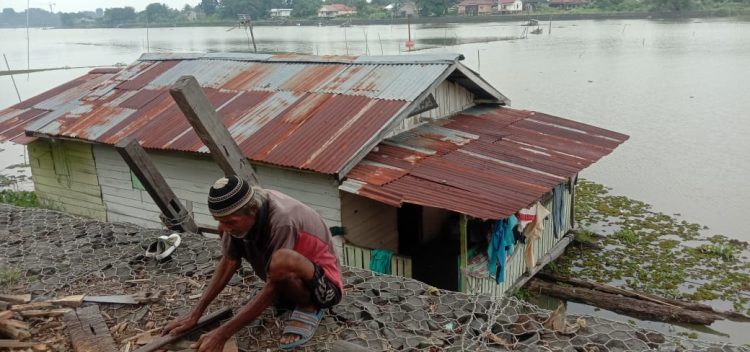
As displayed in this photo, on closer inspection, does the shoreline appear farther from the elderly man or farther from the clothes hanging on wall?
the elderly man

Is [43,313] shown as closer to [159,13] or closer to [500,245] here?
[500,245]

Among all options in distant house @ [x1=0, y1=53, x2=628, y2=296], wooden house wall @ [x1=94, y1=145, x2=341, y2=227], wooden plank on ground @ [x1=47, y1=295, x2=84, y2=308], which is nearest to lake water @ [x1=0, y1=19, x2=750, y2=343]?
distant house @ [x1=0, y1=53, x2=628, y2=296]

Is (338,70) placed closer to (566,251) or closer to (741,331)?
(566,251)

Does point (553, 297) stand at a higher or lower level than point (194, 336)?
lower

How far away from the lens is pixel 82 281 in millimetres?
4980

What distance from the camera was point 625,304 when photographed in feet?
28.2

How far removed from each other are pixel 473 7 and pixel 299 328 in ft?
216

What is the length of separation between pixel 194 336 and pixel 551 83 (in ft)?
80.1

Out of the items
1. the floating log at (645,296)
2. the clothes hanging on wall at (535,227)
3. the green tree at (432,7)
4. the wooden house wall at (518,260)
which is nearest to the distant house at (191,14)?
the green tree at (432,7)

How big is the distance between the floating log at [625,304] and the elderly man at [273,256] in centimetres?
609

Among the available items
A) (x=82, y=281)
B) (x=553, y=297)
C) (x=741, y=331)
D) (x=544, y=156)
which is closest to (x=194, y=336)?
(x=82, y=281)

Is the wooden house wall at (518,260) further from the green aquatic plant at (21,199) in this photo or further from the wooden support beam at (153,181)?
the green aquatic plant at (21,199)

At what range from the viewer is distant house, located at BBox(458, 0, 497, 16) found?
215 ft

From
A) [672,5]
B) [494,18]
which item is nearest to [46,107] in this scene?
[672,5]
